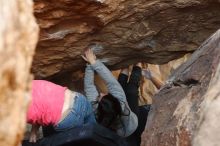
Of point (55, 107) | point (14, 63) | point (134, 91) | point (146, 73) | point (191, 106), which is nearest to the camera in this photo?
point (14, 63)

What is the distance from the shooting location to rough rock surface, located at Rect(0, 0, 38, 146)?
3.97 feet

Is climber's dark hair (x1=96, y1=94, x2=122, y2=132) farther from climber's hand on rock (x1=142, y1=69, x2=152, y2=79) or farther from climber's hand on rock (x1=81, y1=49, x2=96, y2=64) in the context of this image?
climber's hand on rock (x1=142, y1=69, x2=152, y2=79)

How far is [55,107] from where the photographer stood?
3531 mm

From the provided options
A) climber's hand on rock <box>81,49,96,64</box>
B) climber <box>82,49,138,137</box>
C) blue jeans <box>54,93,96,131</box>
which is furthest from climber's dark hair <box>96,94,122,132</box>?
climber's hand on rock <box>81,49,96,64</box>

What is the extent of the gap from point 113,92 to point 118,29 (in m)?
0.57

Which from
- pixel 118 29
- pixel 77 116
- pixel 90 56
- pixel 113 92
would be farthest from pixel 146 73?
pixel 77 116

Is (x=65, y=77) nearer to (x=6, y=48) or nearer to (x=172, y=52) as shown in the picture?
(x=172, y=52)

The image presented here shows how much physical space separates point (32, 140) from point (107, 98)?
2.29ft

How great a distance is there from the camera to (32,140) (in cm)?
387

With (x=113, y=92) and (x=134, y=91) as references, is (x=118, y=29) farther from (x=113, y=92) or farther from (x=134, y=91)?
(x=134, y=91)

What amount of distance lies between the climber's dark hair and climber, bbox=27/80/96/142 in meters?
0.25

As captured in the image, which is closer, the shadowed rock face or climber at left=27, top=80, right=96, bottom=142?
climber at left=27, top=80, right=96, bottom=142

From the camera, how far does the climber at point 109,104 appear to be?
4000 millimetres

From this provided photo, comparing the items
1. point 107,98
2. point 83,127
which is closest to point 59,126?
point 83,127
